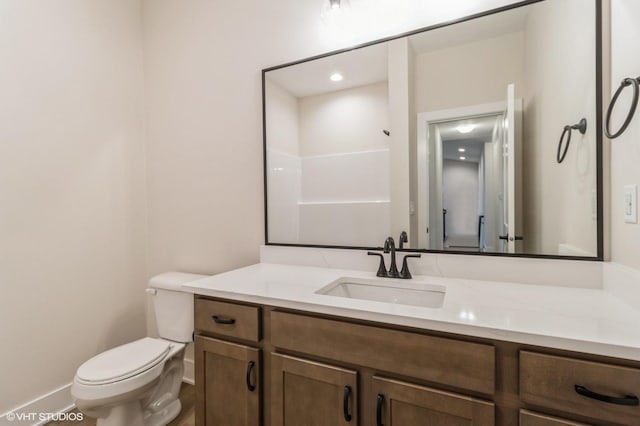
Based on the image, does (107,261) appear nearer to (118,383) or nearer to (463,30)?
(118,383)

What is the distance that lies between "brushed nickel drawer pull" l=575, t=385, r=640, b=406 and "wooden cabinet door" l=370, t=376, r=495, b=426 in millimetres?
200

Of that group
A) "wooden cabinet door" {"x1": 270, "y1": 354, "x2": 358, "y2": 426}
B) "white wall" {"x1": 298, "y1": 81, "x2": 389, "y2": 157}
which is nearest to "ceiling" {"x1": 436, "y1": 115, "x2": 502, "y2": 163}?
"white wall" {"x1": 298, "y1": 81, "x2": 389, "y2": 157}

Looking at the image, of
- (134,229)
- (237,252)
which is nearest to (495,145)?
(237,252)

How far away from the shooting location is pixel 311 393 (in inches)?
39.2

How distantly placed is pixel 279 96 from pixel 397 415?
63.4 inches

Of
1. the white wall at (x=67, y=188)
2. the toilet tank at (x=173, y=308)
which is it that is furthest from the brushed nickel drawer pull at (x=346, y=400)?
the white wall at (x=67, y=188)

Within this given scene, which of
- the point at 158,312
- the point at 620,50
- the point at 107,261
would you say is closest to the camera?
the point at 620,50

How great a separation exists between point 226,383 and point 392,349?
2.33 feet

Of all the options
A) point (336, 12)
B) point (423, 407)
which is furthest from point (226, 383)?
point (336, 12)

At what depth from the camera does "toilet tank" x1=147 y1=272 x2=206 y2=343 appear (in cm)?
178

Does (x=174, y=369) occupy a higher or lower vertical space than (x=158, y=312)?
lower

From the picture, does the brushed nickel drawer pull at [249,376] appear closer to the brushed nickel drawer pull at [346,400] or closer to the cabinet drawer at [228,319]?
the cabinet drawer at [228,319]

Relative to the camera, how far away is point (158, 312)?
1857 mm

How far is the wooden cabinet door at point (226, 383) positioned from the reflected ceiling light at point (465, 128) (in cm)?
125
